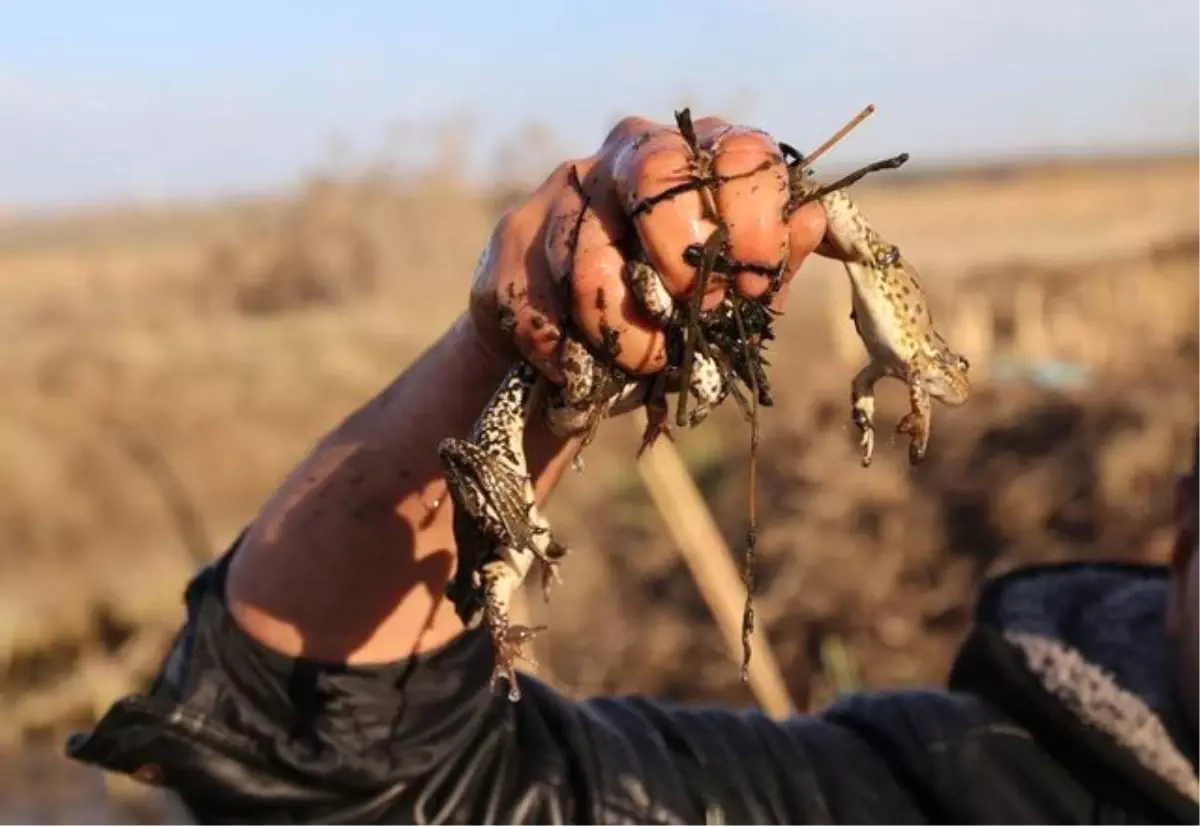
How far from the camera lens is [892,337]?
164 cm

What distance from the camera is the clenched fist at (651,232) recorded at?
1415mm

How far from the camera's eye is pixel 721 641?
7.46 meters

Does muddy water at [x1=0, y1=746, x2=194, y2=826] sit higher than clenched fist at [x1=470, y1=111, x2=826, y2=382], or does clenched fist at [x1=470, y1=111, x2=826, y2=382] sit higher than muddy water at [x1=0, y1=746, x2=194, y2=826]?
clenched fist at [x1=470, y1=111, x2=826, y2=382]

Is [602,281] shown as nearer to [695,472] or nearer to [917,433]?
[917,433]

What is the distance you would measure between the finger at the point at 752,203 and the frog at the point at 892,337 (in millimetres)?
170

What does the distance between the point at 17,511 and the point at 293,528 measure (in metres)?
9.24

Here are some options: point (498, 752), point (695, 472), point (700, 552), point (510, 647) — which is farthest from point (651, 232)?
point (695, 472)

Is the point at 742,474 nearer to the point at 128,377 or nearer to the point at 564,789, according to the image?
the point at 128,377

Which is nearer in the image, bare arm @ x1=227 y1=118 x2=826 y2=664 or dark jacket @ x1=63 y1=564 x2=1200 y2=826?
bare arm @ x1=227 y1=118 x2=826 y2=664

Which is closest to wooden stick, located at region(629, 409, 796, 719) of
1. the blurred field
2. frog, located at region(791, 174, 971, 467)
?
the blurred field

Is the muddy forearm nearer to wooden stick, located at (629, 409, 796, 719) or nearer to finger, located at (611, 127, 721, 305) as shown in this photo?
finger, located at (611, 127, 721, 305)

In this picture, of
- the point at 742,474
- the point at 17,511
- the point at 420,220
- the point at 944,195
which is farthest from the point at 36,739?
the point at 944,195

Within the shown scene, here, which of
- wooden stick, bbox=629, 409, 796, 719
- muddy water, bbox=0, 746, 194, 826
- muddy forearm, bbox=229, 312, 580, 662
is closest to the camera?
muddy forearm, bbox=229, 312, 580, 662

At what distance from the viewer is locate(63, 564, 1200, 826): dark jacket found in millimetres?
1975
